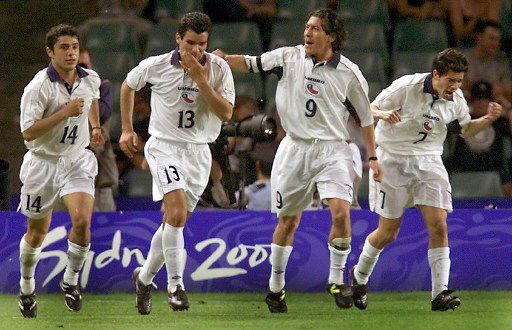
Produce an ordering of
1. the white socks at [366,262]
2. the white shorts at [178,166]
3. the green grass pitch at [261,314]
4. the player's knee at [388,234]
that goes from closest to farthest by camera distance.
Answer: the green grass pitch at [261,314] < the white shorts at [178,166] < the player's knee at [388,234] < the white socks at [366,262]

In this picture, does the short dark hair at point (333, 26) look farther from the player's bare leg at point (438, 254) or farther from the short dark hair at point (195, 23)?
the player's bare leg at point (438, 254)

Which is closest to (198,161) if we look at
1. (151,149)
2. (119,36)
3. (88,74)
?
(151,149)

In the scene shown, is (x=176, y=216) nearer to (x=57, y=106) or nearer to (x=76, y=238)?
(x=76, y=238)

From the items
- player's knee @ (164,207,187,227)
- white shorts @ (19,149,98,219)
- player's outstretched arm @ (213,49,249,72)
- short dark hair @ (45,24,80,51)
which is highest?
short dark hair @ (45,24,80,51)

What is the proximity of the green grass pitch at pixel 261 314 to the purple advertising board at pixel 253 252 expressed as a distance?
0.14 meters

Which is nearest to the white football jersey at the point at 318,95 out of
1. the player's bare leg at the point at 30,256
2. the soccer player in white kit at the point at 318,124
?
the soccer player in white kit at the point at 318,124

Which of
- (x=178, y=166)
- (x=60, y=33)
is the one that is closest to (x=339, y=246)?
(x=178, y=166)

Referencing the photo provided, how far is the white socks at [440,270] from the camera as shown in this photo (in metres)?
9.96

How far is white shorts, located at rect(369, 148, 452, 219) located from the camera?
1009cm

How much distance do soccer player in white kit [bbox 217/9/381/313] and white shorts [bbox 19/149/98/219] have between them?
51.5 inches

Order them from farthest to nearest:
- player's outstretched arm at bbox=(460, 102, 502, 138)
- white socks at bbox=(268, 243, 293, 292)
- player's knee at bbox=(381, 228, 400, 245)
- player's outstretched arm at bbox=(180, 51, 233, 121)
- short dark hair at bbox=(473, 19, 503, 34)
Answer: short dark hair at bbox=(473, 19, 503, 34), player's knee at bbox=(381, 228, 400, 245), player's outstretched arm at bbox=(460, 102, 502, 138), white socks at bbox=(268, 243, 293, 292), player's outstretched arm at bbox=(180, 51, 233, 121)

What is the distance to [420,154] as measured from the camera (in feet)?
33.5

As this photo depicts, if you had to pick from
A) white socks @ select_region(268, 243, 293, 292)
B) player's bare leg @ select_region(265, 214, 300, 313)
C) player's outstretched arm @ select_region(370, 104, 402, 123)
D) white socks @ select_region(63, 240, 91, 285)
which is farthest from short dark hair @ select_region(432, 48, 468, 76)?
white socks @ select_region(63, 240, 91, 285)

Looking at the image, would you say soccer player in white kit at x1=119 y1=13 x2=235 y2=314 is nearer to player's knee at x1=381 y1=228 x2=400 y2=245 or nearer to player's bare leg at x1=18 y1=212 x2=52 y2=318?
player's bare leg at x1=18 y1=212 x2=52 y2=318
